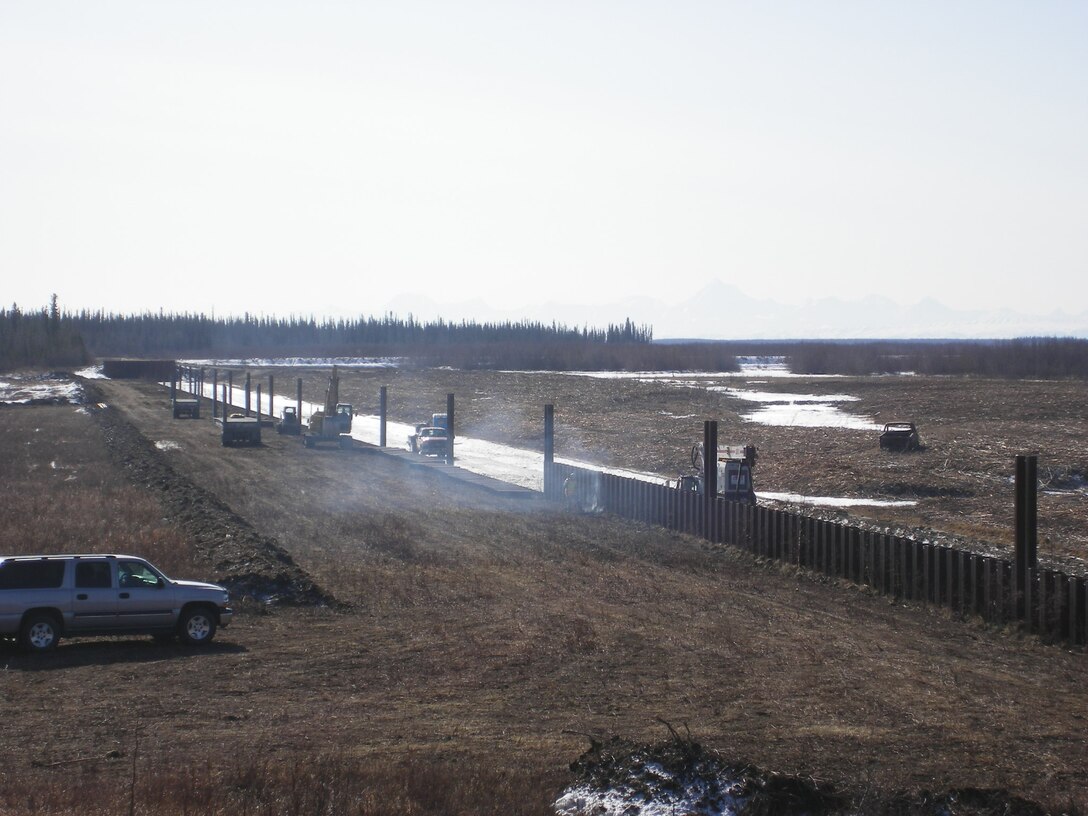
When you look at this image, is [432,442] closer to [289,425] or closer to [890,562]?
[289,425]

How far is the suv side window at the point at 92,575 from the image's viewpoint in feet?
64.1

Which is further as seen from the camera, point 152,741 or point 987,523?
point 987,523

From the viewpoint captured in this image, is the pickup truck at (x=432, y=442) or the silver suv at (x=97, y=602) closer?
the silver suv at (x=97, y=602)

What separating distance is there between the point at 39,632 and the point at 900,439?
45.4 metres

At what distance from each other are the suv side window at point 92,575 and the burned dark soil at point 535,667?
1229 millimetres

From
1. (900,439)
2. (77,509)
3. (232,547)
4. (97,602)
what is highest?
(900,439)

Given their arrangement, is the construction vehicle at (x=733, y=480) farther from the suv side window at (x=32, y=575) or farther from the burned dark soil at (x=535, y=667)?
the suv side window at (x=32, y=575)

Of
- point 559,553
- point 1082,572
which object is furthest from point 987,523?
point 559,553

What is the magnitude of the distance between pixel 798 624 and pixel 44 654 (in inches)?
550

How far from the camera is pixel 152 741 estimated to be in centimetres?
1430

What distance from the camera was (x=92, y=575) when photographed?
1966cm

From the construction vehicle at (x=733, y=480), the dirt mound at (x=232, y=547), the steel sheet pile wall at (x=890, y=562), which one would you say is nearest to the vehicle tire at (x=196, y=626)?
the dirt mound at (x=232, y=547)

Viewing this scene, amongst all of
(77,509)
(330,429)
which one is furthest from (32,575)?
(330,429)

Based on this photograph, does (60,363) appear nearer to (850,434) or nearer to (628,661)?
(850,434)
